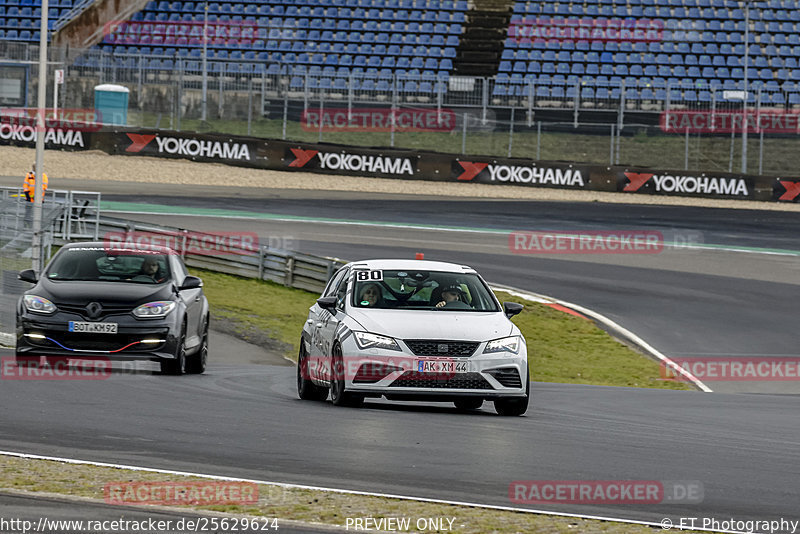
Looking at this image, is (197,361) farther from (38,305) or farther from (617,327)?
(617,327)

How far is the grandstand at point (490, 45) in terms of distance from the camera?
160 ft

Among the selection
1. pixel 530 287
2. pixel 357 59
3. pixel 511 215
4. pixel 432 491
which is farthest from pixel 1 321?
pixel 357 59

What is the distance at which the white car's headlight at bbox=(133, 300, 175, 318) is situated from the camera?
15.1 meters

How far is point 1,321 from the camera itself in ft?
69.6

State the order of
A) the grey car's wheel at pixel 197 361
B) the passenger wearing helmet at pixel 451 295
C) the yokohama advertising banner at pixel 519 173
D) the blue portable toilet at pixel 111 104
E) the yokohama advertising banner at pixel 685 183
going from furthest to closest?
the blue portable toilet at pixel 111 104
the yokohama advertising banner at pixel 519 173
the yokohama advertising banner at pixel 685 183
the grey car's wheel at pixel 197 361
the passenger wearing helmet at pixel 451 295

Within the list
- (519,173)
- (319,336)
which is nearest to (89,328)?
(319,336)

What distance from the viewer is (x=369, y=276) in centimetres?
1365

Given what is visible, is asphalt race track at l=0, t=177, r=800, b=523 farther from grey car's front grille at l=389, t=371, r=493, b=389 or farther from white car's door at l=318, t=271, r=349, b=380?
white car's door at l=318, t=271, r=349, b=380

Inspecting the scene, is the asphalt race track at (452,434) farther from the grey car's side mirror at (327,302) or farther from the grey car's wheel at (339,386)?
the grey car's side mirror at (327,302)

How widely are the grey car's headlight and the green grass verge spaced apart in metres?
9.61

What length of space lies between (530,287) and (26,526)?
2311 centimetres

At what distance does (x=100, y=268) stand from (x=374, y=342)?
5.53 m

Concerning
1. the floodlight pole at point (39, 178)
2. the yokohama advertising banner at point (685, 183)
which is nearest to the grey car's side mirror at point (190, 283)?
the floodlight pole at point (39, 178)

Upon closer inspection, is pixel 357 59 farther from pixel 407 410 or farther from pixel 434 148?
pixel 407 410
